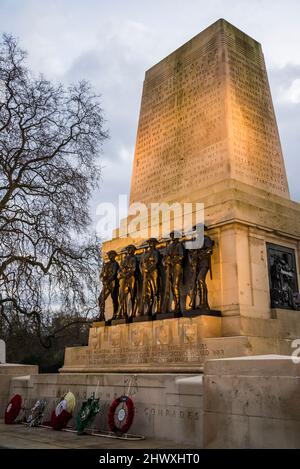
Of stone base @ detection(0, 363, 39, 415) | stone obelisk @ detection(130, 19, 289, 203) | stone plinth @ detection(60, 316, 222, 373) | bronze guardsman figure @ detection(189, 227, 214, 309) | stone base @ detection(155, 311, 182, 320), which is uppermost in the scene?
stone obelisk @ detection(130, 19, 289, 203)

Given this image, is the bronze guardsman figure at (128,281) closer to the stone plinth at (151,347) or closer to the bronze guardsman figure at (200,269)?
the stone plinth at (151,347)

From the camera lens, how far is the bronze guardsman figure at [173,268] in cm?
1242

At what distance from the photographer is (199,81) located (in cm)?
1579

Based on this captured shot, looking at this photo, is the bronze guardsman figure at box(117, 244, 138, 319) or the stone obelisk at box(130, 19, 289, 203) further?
the stone obelisk at box(130, 19, 289, 203)

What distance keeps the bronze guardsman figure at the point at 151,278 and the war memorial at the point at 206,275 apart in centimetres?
3

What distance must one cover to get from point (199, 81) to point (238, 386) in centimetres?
1142

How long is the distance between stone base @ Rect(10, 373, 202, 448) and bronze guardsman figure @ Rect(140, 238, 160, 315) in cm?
283

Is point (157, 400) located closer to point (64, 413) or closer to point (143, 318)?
point (64, 413)

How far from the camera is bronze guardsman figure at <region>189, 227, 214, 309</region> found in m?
11.8

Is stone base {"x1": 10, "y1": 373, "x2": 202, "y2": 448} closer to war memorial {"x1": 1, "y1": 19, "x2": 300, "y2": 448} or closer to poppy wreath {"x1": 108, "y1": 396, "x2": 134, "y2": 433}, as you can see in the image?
war memorial {"x1": 1, "y1": 19, "x2": 300, "y2": 448}

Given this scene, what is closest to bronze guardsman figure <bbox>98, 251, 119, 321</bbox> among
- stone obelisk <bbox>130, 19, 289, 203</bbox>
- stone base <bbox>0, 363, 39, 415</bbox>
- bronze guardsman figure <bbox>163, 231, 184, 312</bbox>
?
bronze guardsman figure <bbox>163, 231, 184, 312</bbox>

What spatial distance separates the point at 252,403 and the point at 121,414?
3370mm
